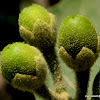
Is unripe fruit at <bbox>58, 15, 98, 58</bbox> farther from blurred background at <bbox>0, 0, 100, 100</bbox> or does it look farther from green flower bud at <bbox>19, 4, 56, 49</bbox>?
blurred background at <bbox>0, 0, 100, 100</bbox>

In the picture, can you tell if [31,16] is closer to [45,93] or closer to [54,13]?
[45,93]

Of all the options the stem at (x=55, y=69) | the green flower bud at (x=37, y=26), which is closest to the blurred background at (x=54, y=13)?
the stem at (x=55, y=69)

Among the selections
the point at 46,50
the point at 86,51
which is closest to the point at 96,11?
the point at 46,50

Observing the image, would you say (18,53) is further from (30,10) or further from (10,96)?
(10,96)

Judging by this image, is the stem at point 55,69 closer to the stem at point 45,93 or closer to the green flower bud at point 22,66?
the stem at point 45,93

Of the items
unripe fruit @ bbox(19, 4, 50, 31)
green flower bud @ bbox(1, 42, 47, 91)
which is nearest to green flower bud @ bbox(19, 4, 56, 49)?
unripe fruit @ bbox(19, 4, 50, 31)
